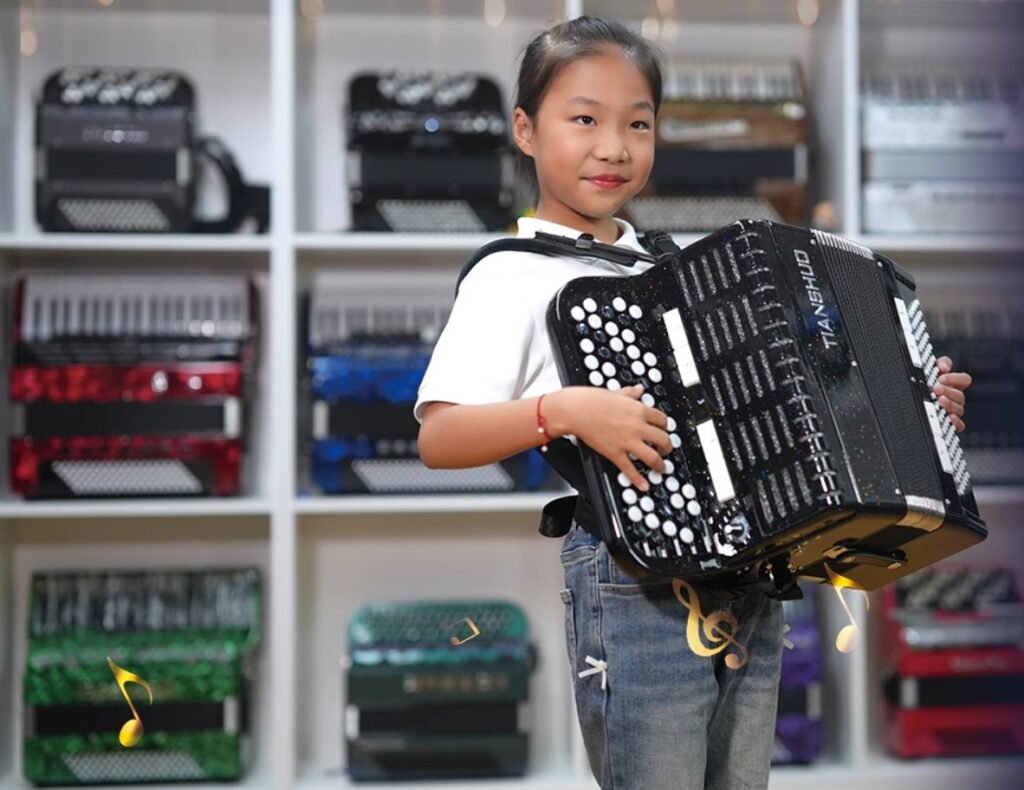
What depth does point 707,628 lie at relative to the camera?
1182mm

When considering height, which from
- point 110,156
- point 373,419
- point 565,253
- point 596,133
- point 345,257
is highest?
point 596,133

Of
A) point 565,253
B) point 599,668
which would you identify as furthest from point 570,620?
point 565,253

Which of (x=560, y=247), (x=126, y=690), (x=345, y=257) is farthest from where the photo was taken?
(x=345, y=257)

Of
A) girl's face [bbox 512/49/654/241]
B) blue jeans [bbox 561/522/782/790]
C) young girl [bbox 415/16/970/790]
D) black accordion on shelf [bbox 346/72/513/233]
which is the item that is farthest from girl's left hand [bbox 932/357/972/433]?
black accordion on shelf [bbox 346/72/513/233]

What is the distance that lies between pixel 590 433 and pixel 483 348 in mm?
148

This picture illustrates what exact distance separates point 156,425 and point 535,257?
127cm

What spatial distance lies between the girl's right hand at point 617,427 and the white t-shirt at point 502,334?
0.29ft

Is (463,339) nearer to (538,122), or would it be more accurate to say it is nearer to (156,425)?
(538,122)

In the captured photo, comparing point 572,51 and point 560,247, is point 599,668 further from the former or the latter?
point 572,51

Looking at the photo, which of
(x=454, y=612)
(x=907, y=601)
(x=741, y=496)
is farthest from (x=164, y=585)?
(x=741, y=496)

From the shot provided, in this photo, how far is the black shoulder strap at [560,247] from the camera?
1.22m

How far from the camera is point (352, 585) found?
2572 millimetres

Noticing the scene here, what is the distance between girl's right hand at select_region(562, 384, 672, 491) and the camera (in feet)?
3.58

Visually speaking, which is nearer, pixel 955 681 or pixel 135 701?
pixel 135 701
